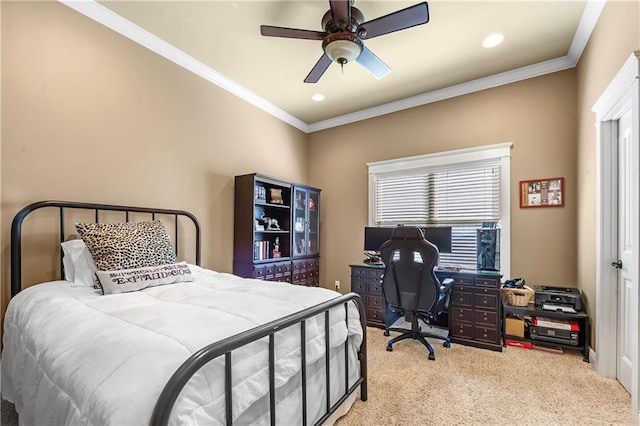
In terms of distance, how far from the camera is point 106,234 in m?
2.12

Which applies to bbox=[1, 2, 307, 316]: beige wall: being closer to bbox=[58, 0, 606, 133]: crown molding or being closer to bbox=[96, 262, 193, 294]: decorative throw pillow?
bbox=[58, 0, 606, 133]: crown molding

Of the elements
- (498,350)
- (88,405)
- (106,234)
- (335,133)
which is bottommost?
(498,350)

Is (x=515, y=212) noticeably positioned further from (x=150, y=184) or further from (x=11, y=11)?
(x=11, y=11)

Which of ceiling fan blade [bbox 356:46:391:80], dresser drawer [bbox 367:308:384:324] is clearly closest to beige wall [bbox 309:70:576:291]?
dresser drawer [bbox 367:308:384:324]

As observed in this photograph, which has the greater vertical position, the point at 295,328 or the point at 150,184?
the point at 150,184

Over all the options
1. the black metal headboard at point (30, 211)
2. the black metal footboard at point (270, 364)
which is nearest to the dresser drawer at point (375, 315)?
the black metal footboard at point (270, 364)

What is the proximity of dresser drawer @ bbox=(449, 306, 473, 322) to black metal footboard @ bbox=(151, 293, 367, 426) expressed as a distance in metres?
1.60

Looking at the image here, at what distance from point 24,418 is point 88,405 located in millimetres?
833

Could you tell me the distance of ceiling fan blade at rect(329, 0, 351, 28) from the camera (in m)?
2.01

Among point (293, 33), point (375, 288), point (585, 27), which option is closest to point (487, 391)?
point (375, 288)

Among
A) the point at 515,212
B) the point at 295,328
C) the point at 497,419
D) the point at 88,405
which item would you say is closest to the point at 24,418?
the point at 88,405

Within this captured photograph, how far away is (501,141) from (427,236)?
138cm

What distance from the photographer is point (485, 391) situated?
2162mm

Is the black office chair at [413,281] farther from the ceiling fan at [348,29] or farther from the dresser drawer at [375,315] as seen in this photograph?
Result: the ceiling fan at [348,29]
